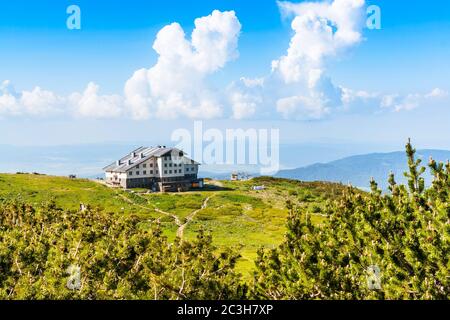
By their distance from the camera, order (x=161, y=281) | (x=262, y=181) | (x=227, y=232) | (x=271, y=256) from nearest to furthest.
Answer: (x=161, y=281) < (x=271, y=256) < (x=227, y=232) < (x=262, y=181)

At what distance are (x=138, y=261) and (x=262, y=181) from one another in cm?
12051

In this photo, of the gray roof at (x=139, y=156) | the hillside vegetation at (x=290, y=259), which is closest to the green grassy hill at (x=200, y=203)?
the gray roof at (x=139, y=156)

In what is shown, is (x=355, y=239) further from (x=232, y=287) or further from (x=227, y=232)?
(x=227, y=232)

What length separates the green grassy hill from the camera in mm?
81188

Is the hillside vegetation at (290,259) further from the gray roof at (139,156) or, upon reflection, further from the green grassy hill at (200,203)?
the gray roof at (139,156)

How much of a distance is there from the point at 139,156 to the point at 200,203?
3164cm

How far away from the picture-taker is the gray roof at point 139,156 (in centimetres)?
12141

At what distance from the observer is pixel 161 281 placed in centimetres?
2027

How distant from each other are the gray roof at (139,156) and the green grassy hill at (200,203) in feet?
22.3

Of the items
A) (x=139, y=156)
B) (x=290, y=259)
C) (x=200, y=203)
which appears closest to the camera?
(x=290, y=259)

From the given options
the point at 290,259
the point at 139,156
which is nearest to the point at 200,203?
the point at 139,156

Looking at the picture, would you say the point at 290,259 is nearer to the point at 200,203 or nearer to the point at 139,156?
the point at 200,203

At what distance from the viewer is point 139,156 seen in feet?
419
